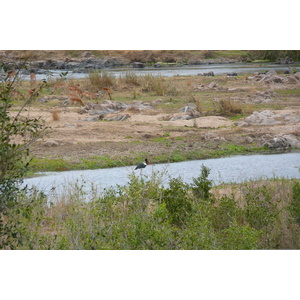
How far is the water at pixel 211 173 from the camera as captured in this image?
6.90 m

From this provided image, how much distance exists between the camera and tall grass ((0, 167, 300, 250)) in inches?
239

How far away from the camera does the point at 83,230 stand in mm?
6043

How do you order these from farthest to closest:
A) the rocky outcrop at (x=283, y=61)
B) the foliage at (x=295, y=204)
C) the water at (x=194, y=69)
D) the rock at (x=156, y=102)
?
the rock at (x=156, y=102) < the water at (x=194, y=69) < the rocky outcrop at (x=283, y=61) < the foliage at (x=295, y=204)

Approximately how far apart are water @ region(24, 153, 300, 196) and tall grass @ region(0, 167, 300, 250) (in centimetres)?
11

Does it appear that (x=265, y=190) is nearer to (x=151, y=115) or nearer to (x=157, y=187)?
(x=157, y=187)

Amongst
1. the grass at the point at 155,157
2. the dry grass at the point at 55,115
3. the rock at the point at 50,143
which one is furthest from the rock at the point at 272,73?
the rock at the point at 50,143

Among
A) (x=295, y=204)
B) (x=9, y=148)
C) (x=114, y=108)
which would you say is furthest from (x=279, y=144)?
(x=9, y=148)

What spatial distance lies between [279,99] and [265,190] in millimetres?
1410

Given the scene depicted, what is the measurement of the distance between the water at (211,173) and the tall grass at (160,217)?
0.11m

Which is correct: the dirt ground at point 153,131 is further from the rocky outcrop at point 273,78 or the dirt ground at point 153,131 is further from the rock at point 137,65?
the rock at point 137,65

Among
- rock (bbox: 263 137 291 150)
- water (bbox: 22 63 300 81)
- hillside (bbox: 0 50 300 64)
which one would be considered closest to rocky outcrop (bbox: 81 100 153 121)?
water (bbox: 22 63 300 81)

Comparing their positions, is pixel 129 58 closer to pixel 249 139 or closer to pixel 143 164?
pixel 143 164

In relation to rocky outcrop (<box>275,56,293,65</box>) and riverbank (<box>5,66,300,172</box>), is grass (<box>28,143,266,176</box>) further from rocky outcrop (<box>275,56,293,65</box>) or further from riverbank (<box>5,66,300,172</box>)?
rocky outcrop (<box>275,56,293,65</box>)

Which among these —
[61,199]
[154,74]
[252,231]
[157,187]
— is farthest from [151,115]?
Result: [252,231]
